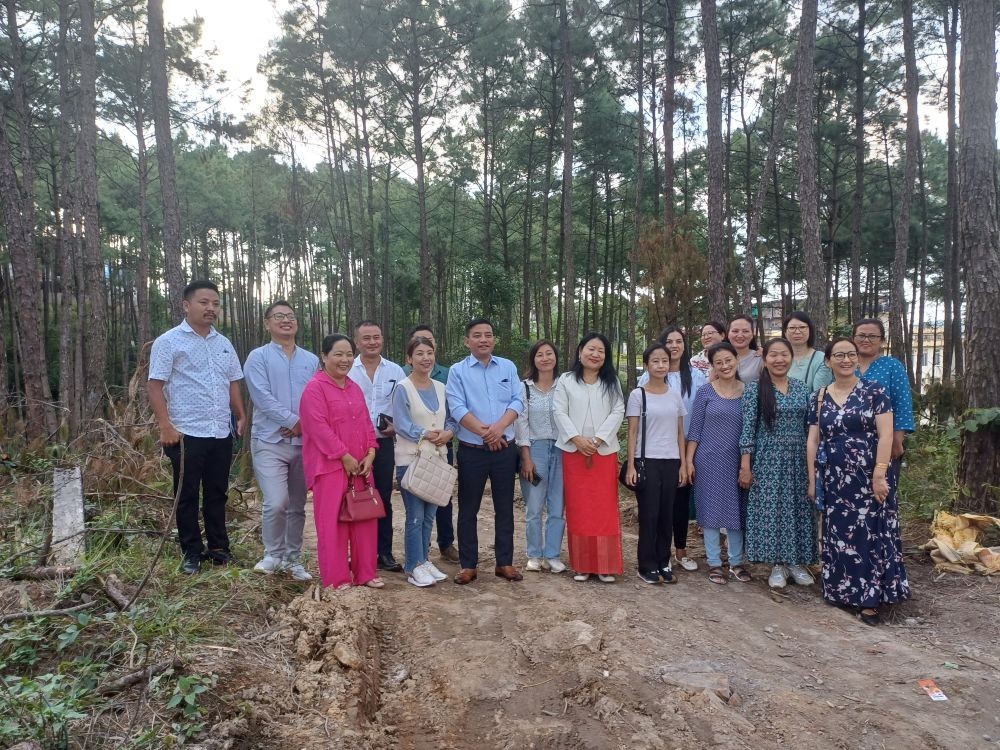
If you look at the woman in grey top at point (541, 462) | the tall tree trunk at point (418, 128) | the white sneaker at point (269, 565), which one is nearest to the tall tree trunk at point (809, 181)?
the woman in grey top at point (541, 462)

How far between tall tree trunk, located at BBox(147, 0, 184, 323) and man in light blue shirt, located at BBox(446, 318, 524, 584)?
15.7 ft

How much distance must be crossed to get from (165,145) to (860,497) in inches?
322

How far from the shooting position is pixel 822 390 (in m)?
4.01

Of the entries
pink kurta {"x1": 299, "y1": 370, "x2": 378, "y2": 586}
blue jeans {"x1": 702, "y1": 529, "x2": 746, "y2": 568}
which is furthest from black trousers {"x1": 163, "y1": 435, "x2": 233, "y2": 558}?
blue jeans {"x1": 702, "y1": 529, "x2": 746, "y2": 568}

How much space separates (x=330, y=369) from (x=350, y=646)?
5.23ft

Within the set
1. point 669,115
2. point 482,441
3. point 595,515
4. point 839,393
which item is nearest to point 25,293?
point 482,441

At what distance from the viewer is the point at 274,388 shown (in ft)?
13.2

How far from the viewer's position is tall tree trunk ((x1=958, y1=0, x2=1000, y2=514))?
16.1 feet

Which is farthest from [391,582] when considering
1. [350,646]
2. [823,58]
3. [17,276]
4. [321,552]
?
[823,58]

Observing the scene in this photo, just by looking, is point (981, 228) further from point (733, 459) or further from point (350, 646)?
point (350, 646)

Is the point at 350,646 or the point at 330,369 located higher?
the point at 330,369

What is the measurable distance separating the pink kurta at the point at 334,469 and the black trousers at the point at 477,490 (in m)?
0.59

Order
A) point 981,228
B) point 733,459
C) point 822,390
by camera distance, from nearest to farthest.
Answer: point 822,390 → point 733,459 → point 981,228

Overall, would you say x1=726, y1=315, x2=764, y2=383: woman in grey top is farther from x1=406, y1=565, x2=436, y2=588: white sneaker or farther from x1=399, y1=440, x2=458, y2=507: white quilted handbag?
x1=406, y1=565, x2=436, y2=588: white sneaker
